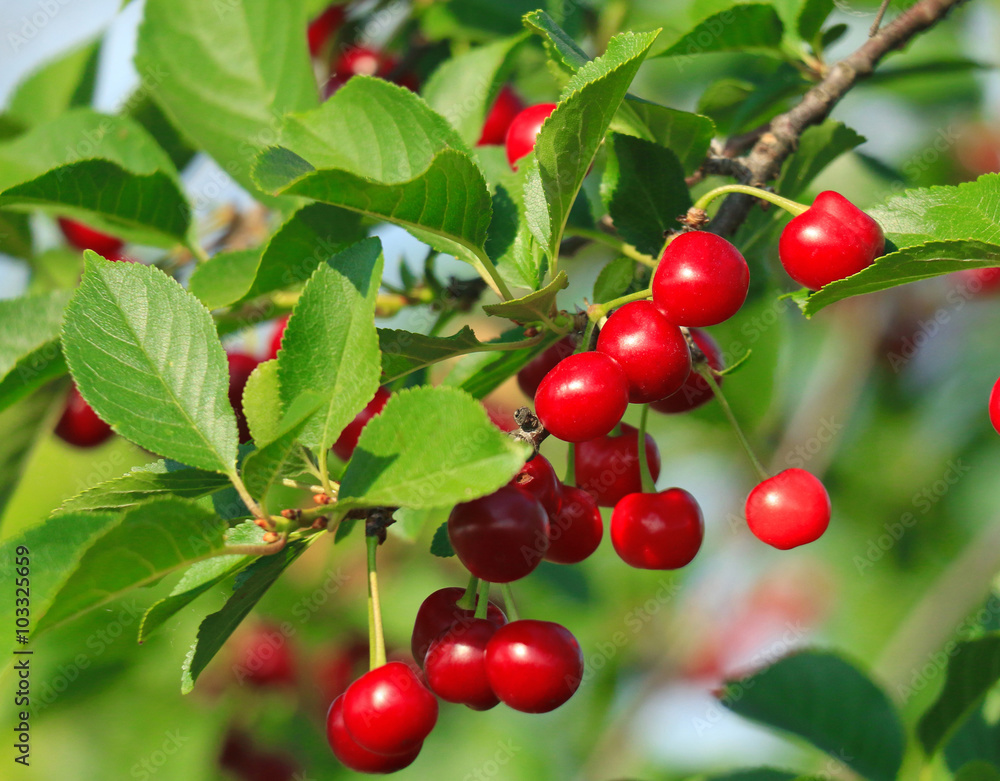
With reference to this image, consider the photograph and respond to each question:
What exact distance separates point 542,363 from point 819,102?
0.60 meters

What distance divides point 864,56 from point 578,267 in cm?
148

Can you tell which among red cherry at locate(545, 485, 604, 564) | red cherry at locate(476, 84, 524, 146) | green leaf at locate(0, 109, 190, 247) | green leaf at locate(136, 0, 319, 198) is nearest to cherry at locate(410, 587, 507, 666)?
red cherry at locate(545, 485, 604, 564)

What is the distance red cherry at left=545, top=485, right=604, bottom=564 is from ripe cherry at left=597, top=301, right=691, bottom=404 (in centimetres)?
17

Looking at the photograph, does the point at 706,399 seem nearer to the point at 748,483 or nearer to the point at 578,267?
the point at 578,267

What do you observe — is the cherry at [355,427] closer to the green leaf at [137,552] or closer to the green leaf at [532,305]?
the green leaf at [532,305]

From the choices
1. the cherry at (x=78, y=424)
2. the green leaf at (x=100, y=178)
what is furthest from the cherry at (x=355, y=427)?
the cherry at (x=78, y=424)

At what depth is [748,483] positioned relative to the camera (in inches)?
130

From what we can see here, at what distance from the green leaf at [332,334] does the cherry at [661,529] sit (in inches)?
16.7

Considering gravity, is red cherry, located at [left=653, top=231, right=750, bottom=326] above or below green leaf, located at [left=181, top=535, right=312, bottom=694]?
above

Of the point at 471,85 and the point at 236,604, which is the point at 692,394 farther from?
the point at 471,85

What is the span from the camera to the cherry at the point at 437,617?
1020 mm

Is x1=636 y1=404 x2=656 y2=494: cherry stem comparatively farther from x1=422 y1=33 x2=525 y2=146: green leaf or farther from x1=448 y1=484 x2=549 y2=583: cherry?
x1=422 y1=33 x2=525 y2=146: green leaf

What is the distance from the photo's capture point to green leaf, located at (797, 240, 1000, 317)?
0.83 m

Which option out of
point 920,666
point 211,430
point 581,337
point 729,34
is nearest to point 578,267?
point 729,34
